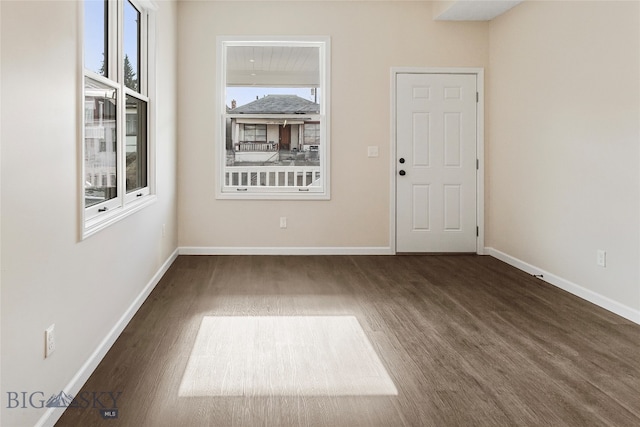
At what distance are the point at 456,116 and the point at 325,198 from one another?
5.55 feet

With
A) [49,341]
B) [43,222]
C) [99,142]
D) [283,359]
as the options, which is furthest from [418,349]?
[99,142]

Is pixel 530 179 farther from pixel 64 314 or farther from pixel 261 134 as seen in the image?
pixel 64 314

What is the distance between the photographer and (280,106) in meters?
5.75

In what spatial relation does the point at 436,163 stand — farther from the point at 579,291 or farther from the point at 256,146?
the point at 579,291

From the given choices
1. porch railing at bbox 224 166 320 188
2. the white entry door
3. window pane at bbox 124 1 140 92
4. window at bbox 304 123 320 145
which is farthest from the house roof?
window pane at bbox 124 1 140 92

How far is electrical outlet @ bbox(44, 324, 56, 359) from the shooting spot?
2.00 meters

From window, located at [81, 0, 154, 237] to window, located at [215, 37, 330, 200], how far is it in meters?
1.49

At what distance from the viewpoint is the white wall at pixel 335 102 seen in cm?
554

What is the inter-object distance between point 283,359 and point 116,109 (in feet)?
6.03

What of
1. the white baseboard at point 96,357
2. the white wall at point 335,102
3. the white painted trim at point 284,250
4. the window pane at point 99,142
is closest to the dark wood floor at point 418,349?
the white baseboard at point 96,357

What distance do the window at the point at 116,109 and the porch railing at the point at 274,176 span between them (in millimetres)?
1559

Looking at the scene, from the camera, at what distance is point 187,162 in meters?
5.61

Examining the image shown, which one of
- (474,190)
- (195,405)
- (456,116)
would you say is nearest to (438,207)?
(474,190)

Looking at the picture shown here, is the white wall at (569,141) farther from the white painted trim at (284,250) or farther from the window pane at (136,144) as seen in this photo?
the window pane at (136,144)
